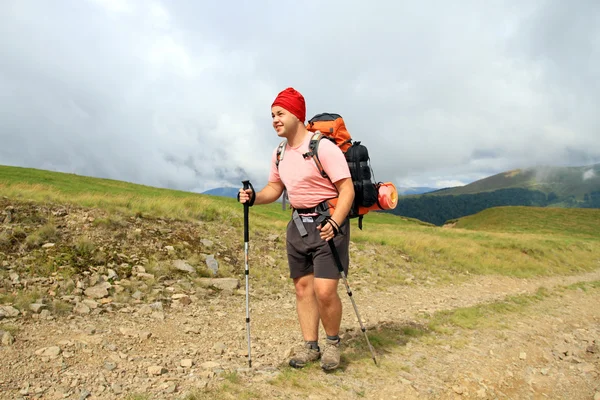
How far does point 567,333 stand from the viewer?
280 inches

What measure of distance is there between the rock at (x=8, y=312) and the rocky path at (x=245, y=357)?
0.07 ft

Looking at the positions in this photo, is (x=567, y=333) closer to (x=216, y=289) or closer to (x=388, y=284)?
(x=388, y=284)

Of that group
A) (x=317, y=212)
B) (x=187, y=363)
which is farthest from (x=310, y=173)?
(x=187, y=363)

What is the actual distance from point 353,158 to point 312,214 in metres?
0.87

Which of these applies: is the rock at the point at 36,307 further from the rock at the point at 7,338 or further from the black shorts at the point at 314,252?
the black shorts at the point at 314,252

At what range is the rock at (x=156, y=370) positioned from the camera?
4148 mm

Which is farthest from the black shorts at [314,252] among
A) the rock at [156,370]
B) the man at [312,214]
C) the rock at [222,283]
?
the rock at [222,283]

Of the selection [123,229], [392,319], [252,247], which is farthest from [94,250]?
[392,319]

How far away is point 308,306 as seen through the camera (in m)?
4.72

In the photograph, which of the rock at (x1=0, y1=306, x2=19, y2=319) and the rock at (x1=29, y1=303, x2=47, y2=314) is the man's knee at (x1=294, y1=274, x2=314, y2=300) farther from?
the rock at (x1=0, y1=306, x2=19, y2=319)

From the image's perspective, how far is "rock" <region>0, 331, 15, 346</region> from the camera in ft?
14.7

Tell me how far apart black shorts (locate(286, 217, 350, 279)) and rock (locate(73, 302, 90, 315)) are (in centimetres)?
392

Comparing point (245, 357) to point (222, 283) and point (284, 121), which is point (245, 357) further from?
point (222, 283)

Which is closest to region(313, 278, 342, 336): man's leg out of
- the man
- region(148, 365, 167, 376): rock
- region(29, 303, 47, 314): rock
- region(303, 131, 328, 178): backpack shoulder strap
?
the man
